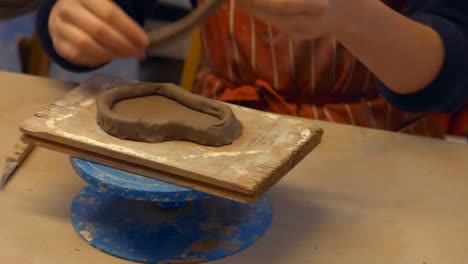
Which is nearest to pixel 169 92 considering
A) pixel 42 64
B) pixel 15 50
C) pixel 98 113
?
pixel 98 113

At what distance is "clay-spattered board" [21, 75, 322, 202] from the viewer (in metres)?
0.49

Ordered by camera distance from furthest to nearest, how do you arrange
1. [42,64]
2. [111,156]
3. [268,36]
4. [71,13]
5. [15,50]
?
1. [15,50]
2. [42,64]
3. [268,36]
4. [71,13]
5. [111,156]

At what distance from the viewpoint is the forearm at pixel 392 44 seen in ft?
2.19

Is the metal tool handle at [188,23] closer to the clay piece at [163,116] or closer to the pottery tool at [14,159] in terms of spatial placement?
the clay piece at [163,116]

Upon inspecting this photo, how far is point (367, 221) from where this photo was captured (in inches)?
24.1

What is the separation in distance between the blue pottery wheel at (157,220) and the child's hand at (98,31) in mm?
123

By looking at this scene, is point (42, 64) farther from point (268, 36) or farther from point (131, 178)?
point (131, 178)

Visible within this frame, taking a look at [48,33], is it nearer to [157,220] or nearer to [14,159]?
[14,159]

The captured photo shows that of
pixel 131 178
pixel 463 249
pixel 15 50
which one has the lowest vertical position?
pixel 15 50

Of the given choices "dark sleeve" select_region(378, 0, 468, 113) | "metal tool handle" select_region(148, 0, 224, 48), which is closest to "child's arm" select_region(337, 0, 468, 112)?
"dark sleeve" select_region(378, 0, 468, 113)

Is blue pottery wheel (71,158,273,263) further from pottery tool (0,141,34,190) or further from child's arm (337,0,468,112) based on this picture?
child's arm (337,0,468,112)

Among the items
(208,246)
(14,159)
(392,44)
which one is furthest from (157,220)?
(392,44)

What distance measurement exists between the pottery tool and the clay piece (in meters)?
0.13

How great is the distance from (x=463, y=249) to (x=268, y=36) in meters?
0.36
